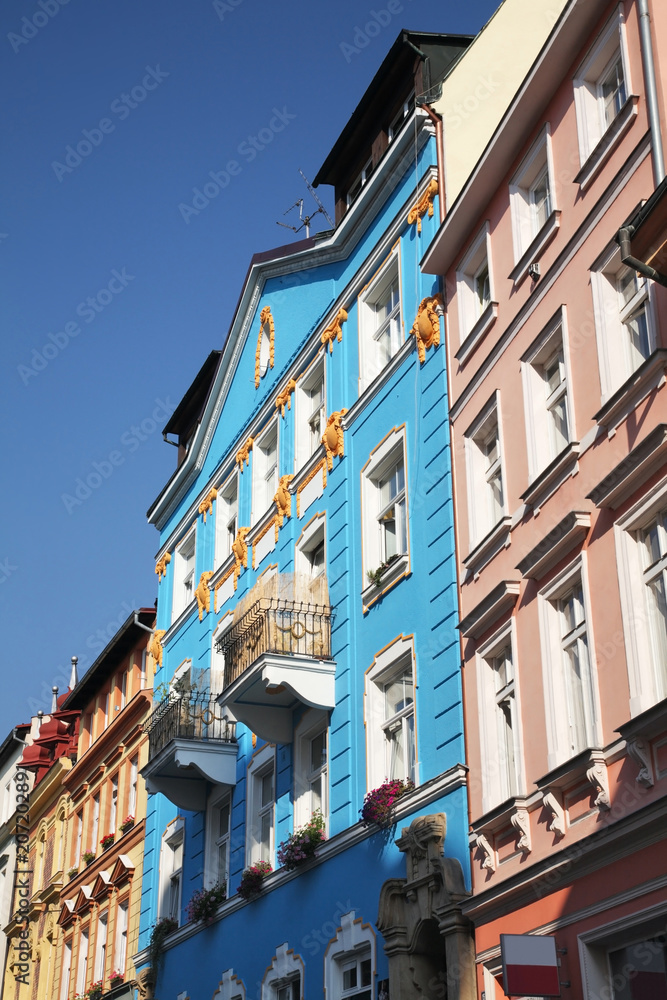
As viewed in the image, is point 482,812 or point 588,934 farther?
point 482,812

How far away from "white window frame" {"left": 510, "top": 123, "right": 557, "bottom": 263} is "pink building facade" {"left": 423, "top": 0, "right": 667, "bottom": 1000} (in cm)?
3

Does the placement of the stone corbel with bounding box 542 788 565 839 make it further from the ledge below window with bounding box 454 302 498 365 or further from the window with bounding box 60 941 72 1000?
the window with bounding box 60 941 72 1000

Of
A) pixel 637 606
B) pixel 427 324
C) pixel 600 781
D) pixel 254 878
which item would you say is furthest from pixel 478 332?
pixel 254 878

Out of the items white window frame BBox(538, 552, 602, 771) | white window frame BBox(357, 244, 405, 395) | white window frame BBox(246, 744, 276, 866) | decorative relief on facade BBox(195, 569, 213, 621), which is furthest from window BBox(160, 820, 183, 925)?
white window frame BBox(538, 552, 602, 771)

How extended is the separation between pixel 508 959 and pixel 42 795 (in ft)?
112

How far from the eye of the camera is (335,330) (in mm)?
24359

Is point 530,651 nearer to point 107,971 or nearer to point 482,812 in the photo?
point 482,812

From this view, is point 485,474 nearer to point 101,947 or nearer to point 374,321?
point 374,321

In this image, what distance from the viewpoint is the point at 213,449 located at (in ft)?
102

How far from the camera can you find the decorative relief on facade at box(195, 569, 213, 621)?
2955 centimetres

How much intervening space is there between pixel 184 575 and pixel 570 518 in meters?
19.8

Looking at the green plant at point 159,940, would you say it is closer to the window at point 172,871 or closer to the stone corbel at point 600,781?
the window at point 172,871

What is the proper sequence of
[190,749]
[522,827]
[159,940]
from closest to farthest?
[522,827] < [190,749] < [159,940]

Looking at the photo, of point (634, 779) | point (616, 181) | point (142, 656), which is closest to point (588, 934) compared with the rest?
point (634, 779)
